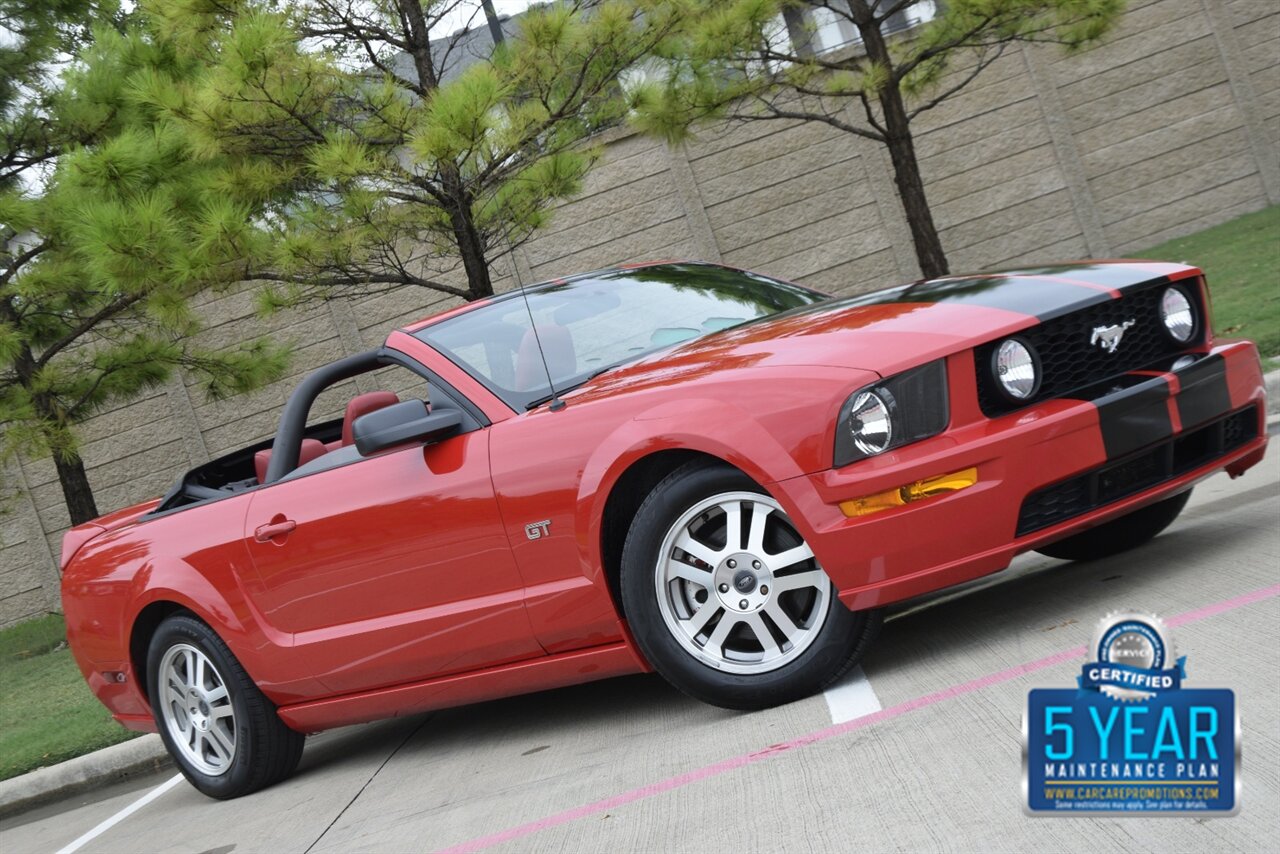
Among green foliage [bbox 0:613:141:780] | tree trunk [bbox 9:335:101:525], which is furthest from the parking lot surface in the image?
tree trunk [bbox 9:335:101:525]

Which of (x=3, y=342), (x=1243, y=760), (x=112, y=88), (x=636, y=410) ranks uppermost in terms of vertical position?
(x=112, y=88)

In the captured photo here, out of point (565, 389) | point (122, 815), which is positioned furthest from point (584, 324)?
point (122, 815)

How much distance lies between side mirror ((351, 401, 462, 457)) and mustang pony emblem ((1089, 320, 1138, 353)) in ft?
6.30

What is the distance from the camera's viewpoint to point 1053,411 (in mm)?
3984

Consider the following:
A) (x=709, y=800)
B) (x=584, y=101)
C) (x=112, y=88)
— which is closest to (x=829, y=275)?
(x=584, y=101)

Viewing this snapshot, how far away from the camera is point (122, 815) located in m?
5.83

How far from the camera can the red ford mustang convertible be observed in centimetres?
394

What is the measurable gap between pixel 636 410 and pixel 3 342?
29.5ft

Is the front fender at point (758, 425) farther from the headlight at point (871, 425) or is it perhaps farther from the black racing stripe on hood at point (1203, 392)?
the black racing stripe on hood at point (1203, 392)

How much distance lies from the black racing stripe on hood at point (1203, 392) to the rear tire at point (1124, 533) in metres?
0.99

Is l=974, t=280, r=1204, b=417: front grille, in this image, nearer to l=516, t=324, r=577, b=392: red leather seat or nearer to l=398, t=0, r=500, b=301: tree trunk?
l=516, t=324, r=577, b=392: red leather seat

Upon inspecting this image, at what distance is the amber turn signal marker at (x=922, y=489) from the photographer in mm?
3879

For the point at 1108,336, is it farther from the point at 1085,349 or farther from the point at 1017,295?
the point at 1017,295

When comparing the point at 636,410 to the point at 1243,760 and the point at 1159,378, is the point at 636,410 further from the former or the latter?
the point at 1243,760
